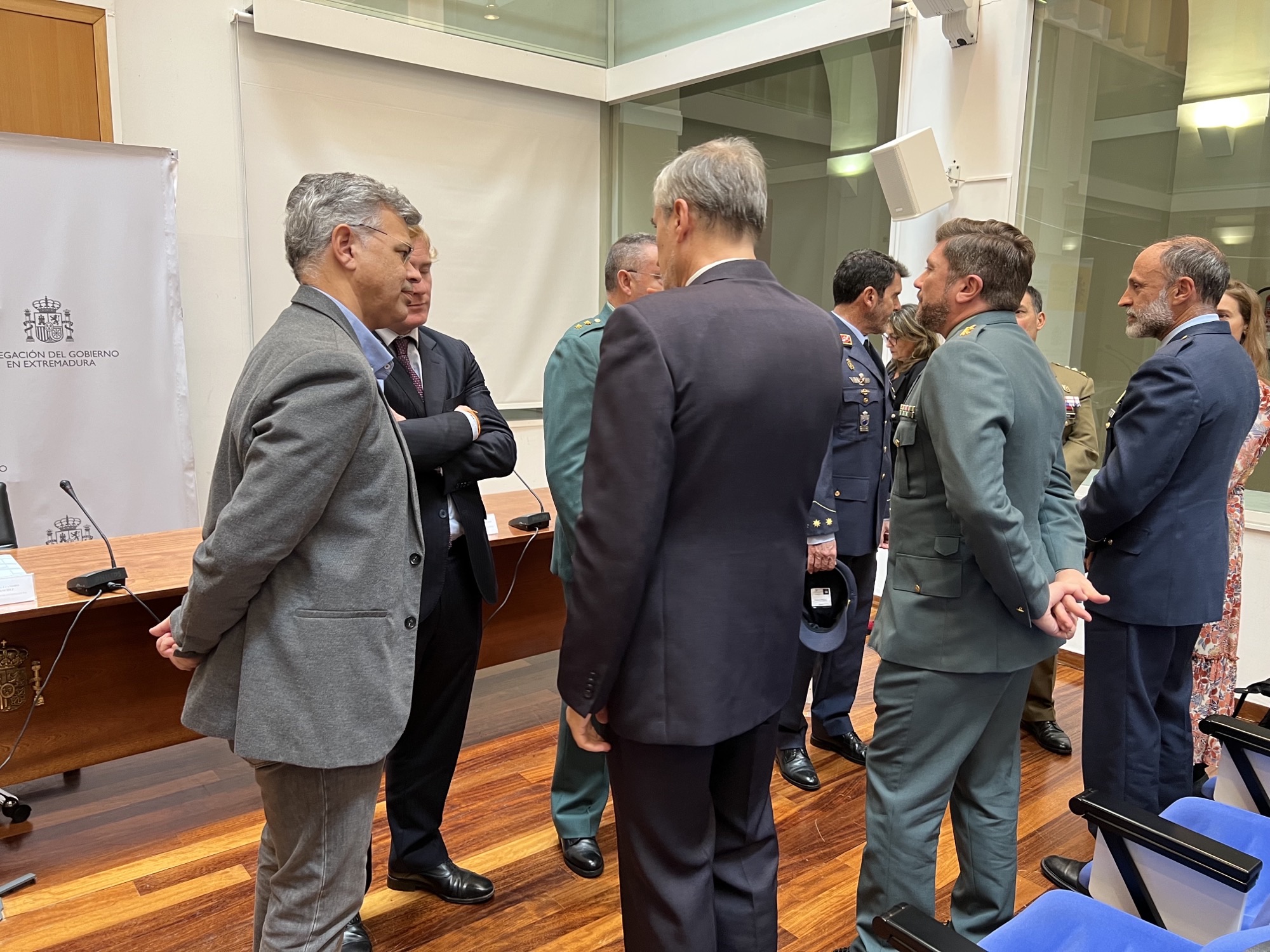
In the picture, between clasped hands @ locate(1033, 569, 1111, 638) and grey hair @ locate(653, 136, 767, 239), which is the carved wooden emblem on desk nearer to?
grey hair @ locate(653, 136, 767, 239)

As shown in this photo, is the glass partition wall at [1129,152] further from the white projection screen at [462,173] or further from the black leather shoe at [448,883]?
the black leather shoe at [448,883]

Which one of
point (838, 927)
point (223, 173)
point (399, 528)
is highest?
point (223, 173)

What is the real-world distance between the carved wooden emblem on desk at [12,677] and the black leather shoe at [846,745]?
2.56m

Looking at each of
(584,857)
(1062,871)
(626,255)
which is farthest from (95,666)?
(1062,871)

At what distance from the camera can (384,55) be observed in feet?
17.0

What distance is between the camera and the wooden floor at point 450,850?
84.4 inches

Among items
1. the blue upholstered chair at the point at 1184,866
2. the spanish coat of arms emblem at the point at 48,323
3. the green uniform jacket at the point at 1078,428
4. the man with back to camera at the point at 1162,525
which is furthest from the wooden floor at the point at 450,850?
the spanish coat of arms emblem at the point at 48,323

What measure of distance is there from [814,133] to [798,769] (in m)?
3.95

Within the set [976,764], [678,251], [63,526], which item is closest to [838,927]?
[976,764]

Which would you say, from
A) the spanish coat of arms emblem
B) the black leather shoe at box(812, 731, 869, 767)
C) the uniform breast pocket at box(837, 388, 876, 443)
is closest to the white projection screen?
the spanish coat of arms emblem

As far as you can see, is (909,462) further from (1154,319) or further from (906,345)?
(906,345)

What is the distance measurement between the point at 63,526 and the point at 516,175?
346cm

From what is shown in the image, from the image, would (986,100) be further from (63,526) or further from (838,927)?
(63,526)

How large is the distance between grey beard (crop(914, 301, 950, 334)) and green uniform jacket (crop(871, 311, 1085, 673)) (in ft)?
0.20
